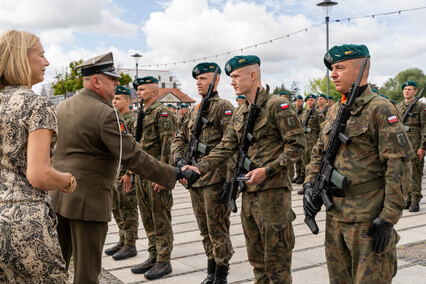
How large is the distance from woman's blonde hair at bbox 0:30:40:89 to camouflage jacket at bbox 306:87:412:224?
1.99 metres

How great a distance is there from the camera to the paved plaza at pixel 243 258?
15.2ft

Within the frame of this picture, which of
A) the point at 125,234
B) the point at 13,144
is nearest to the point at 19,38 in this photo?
the point at 13,144

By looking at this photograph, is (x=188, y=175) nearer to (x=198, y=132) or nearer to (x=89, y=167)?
(x=89, y=167)

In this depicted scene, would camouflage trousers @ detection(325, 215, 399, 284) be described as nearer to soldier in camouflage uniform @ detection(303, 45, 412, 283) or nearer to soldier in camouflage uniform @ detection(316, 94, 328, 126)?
soldier in camouflage uniform @ detection(303, 45, 412, 283)

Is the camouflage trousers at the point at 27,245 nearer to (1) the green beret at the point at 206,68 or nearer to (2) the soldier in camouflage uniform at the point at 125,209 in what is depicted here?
(1) the green beret at the point at 206,68

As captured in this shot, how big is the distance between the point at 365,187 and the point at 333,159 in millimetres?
293

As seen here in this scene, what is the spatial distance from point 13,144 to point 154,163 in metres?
1.19

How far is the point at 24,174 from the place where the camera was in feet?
7.57

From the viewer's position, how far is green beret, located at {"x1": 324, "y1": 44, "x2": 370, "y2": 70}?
293cm

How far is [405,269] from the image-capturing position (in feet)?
15.3

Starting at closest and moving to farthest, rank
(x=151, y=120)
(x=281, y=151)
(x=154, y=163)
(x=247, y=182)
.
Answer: (x=154, y=163), (x=247, y=182), (x=281, y=151), (x=151, y=120)

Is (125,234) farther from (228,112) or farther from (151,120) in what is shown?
(228,112)

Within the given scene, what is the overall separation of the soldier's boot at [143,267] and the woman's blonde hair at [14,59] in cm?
316

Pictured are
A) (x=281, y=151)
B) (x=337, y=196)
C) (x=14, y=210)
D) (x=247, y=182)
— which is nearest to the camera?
(x=14, y=210)
